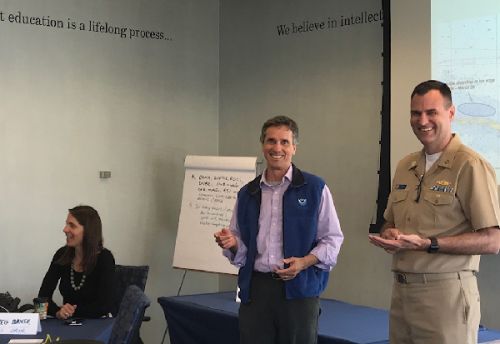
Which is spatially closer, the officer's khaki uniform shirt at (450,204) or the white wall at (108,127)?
the officer's khaki uniform shirt at (450,204)

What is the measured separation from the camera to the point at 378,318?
4.18m

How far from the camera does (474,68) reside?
3998mm

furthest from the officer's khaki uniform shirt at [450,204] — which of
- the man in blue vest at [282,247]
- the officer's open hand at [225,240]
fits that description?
the officer's open hand at [225,240]

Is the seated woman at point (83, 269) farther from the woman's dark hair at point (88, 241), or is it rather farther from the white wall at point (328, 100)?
the white wall at point (328, 100)

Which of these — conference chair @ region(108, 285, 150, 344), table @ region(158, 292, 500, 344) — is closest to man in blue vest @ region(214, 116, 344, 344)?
conference chair @ region(108, 285, 150, 344)

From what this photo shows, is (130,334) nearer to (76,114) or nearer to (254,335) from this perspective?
(254,335)

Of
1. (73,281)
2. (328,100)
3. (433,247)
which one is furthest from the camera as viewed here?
(328,100)

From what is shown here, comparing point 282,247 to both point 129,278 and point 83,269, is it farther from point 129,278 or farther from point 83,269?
point 129,278

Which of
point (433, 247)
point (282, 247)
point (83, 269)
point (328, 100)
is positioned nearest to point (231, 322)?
point (83, 269)

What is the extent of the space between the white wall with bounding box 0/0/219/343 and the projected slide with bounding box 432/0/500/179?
7.73ft

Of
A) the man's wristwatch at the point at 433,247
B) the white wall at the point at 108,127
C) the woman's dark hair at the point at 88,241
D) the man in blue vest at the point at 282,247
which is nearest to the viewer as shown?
the man's wristwatch at the point at 433,247

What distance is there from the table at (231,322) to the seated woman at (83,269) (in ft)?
2.65

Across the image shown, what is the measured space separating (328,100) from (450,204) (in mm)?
2951

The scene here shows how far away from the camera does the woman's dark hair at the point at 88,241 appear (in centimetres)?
401
